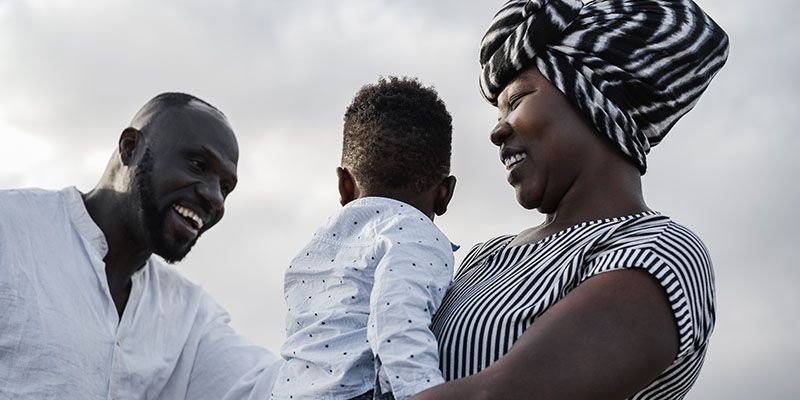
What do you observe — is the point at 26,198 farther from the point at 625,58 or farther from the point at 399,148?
the point at 625,58

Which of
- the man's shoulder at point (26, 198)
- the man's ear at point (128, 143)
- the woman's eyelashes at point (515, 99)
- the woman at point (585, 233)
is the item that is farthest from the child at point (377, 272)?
the man's ear at point (128, 143)

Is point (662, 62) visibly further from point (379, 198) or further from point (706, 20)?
point (379, 198)

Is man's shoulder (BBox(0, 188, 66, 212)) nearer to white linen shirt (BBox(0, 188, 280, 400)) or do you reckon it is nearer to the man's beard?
white linen shirt (BBox(0, 188, 280, 400))

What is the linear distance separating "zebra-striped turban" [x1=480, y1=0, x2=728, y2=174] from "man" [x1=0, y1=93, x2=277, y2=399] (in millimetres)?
2502

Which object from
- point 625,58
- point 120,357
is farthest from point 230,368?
point 625,58

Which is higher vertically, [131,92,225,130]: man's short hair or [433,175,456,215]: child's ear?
[131,92,225,130]: man's short hair

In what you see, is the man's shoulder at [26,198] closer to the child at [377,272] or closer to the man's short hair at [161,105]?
the man's short hair at [161,105]

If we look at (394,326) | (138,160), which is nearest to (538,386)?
(394,326)

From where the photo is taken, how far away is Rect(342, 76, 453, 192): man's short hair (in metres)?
3.12

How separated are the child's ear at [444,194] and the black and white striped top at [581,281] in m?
0.65

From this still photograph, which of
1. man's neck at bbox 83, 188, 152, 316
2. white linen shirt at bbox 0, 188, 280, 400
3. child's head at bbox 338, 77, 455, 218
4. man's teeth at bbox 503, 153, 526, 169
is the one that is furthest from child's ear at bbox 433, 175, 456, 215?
man's neck at bbox 83, 188, 152, 316

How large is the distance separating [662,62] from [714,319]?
26.4 inches

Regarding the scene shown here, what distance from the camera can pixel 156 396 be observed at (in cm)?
504

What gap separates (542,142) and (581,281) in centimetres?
46
